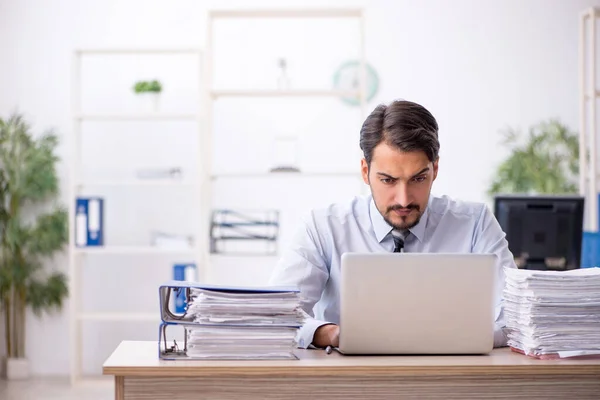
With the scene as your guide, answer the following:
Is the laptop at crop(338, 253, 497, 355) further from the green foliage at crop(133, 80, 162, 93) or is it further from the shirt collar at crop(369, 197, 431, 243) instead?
the green foliage at crop(133, 80, 162, 93)

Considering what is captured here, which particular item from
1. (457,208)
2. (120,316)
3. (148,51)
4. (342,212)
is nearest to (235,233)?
(120,316)

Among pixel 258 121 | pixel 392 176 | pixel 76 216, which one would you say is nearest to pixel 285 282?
pixel 392 176

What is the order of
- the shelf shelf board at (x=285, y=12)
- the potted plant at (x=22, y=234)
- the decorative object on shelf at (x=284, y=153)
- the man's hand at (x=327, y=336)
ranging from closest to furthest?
the man's hand at (x=327, y=336)
the shelf shelf board at (x=285, y=12)
the decorative object on shelf at (x=284, y=153)
the potted plant at (x=22, y=234)

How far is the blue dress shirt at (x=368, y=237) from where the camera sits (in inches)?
109

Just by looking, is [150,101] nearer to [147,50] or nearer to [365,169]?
[147,50]

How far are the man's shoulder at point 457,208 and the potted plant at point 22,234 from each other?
3.93 m

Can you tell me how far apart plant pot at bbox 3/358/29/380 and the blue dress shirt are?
3.97m

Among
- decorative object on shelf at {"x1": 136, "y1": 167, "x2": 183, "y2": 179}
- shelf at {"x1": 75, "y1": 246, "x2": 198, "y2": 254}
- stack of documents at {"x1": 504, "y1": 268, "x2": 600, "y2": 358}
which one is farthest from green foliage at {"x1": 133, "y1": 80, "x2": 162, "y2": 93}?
stack of documents at {"x1": 504, "y1": 268, "x2": 600, "y2": 358}

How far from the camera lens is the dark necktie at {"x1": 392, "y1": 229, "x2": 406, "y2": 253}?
276cm

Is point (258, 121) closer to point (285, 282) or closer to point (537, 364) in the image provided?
point (285, 282)

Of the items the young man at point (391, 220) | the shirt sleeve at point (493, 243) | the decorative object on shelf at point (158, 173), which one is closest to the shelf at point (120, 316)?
the decorative object on shelf at point (158, 173)

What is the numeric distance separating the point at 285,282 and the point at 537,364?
86 cm

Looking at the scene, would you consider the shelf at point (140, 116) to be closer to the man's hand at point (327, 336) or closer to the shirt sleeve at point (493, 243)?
the shirt sleeve at point (493, 243)

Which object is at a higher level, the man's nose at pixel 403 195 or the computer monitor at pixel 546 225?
the man's nose at pixel 403 195
